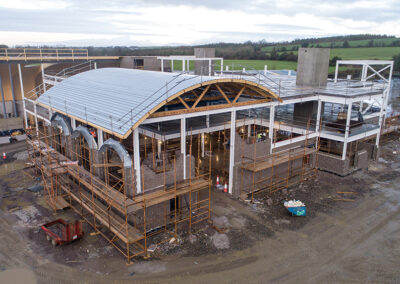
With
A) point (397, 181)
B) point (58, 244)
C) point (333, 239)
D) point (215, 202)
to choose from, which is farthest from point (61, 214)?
point (397, 181)

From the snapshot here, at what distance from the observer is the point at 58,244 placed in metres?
13.5

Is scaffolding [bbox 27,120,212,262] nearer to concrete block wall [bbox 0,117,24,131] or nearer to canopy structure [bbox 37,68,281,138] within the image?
canopy structure [bbox 37,68,281,138]

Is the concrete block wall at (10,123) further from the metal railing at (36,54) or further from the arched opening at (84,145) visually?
the arched opening at (84,145)

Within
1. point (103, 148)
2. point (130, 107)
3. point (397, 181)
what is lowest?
point (397, 181)

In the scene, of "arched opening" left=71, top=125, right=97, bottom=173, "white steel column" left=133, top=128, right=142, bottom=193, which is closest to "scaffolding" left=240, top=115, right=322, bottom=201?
"white steel column" left=133, top=128, right=142, bottom=193

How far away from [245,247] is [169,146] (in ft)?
31.2

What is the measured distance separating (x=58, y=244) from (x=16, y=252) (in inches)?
62.0

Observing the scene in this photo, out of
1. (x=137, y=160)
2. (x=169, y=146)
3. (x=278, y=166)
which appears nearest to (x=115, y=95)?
(x=137, y=160)

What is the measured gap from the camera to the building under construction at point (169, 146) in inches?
547

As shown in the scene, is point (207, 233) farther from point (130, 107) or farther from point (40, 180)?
point (40, 180)

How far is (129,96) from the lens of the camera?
15.7m

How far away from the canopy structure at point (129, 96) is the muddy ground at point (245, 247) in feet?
16.8

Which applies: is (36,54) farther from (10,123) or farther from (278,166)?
(278,166)

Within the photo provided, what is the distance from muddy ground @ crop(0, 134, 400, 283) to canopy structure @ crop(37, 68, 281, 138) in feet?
16.8
